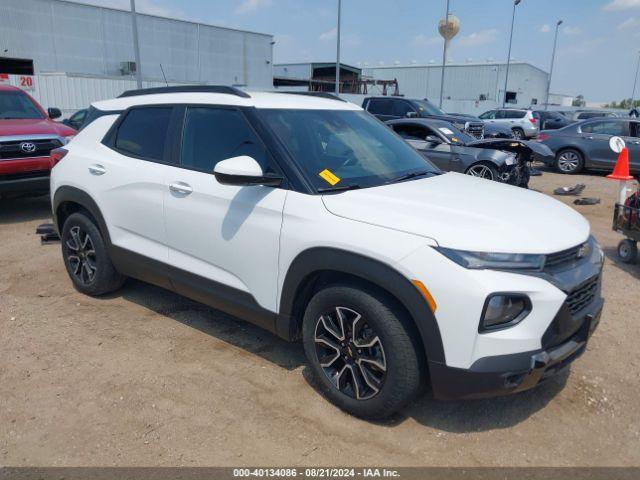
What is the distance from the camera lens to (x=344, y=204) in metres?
2.89

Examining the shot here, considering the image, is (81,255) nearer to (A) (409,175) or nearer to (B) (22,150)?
(A) (409,175)

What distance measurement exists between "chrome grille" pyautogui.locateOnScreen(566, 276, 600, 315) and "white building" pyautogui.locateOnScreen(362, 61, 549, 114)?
53961 millimetres

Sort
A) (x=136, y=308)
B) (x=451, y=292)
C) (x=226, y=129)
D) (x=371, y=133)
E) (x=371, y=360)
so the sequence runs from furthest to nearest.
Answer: (x=136, y=308), (x=371, y=133), (x=226, y=129), (x=371, y=360), (x=451, y=292)

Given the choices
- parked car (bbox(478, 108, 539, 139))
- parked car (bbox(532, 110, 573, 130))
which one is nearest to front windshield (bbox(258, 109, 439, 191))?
parked car (bbox(478, 108, 539, 139))

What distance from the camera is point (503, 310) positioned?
2461 millimetres

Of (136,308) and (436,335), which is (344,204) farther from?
(136,308)

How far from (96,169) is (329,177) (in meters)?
2.23

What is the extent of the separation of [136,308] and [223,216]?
1.73 m

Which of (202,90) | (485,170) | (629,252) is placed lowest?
(629,252)

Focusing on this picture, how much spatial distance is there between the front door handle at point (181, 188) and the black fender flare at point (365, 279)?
104cm

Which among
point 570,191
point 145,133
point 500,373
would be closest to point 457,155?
point 570,191

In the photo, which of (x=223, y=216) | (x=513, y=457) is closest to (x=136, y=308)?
(x=223, y=216)

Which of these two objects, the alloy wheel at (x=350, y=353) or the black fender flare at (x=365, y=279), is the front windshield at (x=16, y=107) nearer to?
the black fender flare at (x=365, y=279)

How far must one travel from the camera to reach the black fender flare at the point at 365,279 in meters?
2.53
